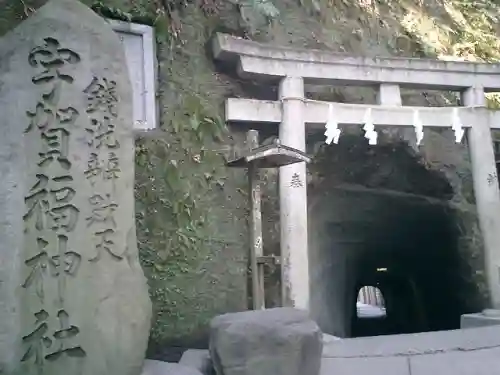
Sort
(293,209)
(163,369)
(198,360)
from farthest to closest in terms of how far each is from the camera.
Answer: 1. (293,209)
2. (198,360)
3. (163,369)

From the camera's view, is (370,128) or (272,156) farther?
(370,128)

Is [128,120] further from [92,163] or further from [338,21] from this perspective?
[338,21]

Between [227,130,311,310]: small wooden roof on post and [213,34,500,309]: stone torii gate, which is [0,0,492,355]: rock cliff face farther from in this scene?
[227,130,311,310]: small wooden roof on post

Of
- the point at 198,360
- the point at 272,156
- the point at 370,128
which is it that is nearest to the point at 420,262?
the point at 370,128

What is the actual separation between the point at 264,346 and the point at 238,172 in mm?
3377

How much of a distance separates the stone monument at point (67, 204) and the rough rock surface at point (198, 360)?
51.9 inches

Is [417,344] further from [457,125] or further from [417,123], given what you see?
[457,125]

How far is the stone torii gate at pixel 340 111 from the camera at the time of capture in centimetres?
670

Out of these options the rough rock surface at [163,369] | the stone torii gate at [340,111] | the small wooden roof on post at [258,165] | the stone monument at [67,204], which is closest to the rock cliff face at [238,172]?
the stone torii gate at [340,111]

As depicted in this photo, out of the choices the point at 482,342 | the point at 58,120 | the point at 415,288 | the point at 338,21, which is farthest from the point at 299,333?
the point at 415,288

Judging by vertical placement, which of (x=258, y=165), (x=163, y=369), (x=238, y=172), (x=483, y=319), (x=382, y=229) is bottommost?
(x=483, y=319)

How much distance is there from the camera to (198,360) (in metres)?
5.10

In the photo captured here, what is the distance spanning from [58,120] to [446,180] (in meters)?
7.22

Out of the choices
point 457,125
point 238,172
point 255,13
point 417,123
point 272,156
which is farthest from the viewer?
point 255,13
